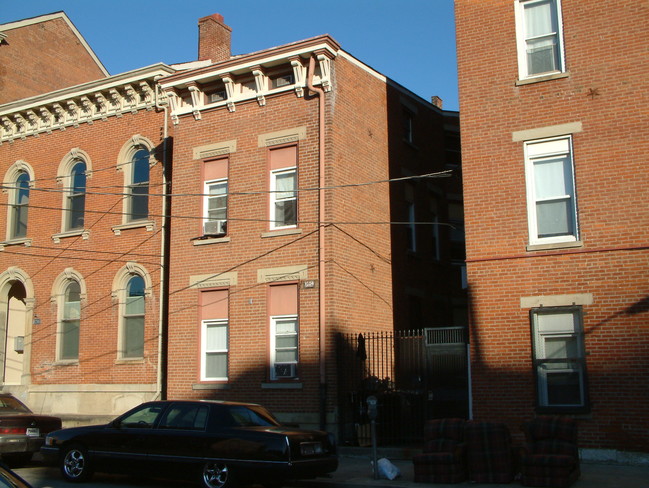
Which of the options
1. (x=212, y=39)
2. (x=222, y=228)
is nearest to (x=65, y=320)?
(x=222, y=228)

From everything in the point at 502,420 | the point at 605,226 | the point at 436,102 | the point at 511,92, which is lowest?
the point at 502,420

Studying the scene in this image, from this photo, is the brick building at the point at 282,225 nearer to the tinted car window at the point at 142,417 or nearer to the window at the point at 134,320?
the window at the point at 134,320

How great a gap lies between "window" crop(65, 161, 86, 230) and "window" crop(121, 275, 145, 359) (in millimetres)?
2766

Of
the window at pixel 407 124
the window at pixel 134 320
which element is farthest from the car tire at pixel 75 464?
the window at pixel 407 124

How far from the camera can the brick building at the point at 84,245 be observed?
67.3 ft

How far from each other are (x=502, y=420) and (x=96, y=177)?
44.6ft

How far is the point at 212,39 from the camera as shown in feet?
74.6

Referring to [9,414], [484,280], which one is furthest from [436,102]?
[9,414]

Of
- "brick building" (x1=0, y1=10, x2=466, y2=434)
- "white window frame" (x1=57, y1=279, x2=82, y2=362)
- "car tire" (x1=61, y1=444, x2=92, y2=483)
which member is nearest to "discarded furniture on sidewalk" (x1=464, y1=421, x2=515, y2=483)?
"brick building" (x1=0, y1=10, x2=466, y2=434)

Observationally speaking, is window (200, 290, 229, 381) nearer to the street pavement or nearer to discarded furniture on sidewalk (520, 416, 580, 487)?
the street pavement

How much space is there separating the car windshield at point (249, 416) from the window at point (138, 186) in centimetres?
984

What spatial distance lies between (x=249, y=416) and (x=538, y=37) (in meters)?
9.27

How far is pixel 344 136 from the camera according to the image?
18.3 m

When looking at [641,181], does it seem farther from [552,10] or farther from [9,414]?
[9,414]
